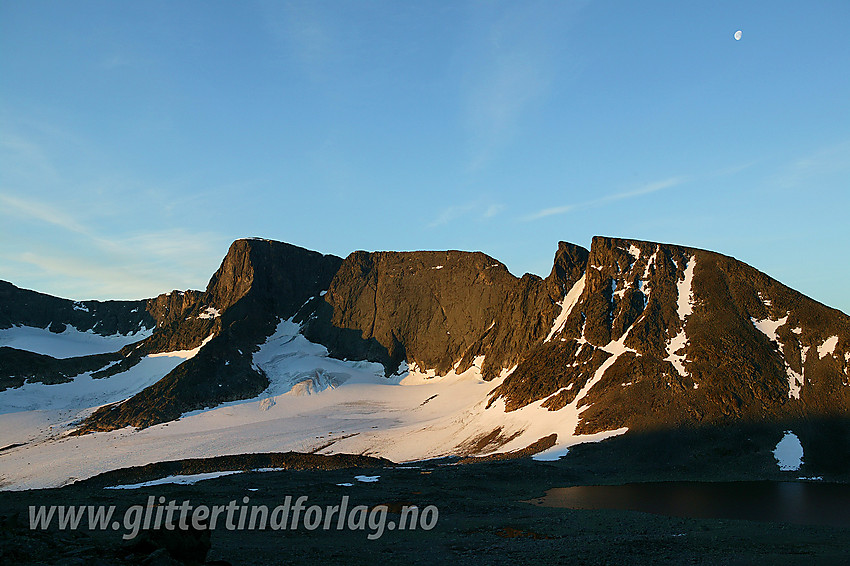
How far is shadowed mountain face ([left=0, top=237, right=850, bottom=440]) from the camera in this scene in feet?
263

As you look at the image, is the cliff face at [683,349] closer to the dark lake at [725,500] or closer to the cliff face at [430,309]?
the dark lake at [725,500]

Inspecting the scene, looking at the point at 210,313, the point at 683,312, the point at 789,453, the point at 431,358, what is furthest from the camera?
the point at 210,313

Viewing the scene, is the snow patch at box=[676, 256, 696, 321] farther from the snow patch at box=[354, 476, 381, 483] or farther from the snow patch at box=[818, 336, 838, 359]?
the snow patch at box=[354, 476, 381, 483]

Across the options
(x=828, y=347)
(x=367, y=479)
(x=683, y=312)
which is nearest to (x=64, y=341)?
(x=367, y=479)

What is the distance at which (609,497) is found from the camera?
Answer: 179 ft

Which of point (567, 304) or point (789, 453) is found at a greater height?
point (567, 304)

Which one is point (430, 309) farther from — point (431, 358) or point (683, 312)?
point (683, 312)

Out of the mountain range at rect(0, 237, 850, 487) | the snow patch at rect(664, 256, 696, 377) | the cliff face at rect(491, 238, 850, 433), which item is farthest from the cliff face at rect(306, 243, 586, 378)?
the snow patch at rect(664, 256, 696, 377)

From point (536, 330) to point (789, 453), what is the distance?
211 feet

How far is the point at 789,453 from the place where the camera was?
67.1 m

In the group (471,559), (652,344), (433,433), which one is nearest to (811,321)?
(652,344)

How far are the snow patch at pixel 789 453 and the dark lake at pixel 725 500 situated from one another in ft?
16.9

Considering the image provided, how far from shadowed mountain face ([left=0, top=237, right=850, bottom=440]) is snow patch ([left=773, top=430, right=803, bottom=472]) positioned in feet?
12.8

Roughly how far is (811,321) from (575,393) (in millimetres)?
35141
